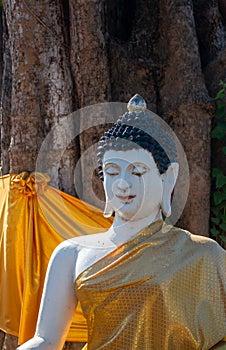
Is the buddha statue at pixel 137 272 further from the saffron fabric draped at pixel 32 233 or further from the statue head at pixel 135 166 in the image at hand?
the saffron fabric draped at pixel 32 233

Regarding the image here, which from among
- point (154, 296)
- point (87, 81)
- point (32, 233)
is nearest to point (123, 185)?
point (154, 296)

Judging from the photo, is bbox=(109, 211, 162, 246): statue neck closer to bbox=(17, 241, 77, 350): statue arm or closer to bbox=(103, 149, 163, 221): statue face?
bbox=(103, 149, 163, 221): statue face

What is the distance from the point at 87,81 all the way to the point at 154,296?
185 cm

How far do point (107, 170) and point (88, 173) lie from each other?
1238 millimetres

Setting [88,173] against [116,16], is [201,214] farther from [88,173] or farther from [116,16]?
[116,16]

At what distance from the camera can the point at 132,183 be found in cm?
279

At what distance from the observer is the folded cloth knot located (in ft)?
13.1

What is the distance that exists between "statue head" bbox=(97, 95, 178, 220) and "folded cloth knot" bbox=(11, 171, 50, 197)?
1137mm

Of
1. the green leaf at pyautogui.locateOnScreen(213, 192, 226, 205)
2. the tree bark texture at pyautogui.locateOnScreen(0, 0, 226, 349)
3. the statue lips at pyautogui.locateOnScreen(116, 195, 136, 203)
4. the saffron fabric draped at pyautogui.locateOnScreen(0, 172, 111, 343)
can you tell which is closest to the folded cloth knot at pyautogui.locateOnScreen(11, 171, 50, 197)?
the saffron fabric draped at pyautogui.locateOnScreen(0, 172, 111, 343)

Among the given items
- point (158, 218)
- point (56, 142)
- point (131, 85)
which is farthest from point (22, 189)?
point (158, 218)

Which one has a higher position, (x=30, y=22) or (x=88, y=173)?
(x=30, y=22)

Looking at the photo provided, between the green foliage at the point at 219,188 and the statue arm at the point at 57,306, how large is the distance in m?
1.60

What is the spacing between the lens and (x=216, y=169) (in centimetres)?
428

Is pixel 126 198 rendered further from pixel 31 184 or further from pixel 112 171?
pixel 31 184
